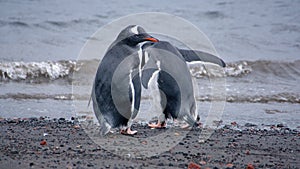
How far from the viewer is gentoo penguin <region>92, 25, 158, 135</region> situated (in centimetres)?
598

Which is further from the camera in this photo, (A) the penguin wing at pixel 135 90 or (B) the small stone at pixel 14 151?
Result: (A) the penguin wing at pixel 135 90

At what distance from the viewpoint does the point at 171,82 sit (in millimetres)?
6707

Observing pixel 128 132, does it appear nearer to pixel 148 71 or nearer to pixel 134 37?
pixel 148 71

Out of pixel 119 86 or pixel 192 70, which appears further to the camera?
pixel 192 70

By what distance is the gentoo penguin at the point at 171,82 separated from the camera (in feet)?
22.0

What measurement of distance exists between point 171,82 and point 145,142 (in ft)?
3.71

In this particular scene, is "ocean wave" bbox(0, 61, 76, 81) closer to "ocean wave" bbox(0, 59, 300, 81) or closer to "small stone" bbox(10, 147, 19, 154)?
"ocean wave" bbox(0, 59, 300, 81)

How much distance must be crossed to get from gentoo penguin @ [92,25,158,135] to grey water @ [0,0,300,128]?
5.64ft

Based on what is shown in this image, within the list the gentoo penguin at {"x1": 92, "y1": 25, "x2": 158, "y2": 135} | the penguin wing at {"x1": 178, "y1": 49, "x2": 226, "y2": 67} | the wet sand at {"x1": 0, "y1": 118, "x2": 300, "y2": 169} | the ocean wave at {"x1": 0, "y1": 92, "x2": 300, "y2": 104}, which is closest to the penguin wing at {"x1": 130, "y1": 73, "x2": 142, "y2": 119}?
the gentoo penguin at {"x1": 92, "y1": 25, "x2": 158, "y2": 135}

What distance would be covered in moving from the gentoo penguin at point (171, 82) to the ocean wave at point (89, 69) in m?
3.80

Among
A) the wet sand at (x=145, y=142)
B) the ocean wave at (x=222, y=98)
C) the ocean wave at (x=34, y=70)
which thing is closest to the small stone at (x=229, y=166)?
the wet sand at (x=145, y=142)

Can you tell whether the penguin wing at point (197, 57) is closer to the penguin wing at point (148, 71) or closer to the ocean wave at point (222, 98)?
the penguin wing at point (148, 71)

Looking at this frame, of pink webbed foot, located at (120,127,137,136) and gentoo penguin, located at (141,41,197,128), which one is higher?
gentoo penguin, located at (141,41,197,128)

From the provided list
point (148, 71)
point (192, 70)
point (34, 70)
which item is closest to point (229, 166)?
point (148, 71)
